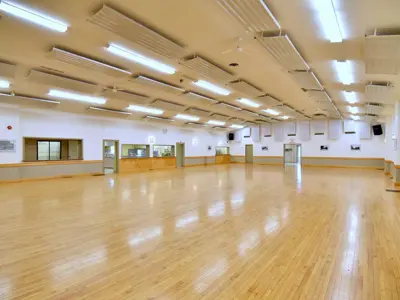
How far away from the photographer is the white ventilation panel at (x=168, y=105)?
10647 millimetres

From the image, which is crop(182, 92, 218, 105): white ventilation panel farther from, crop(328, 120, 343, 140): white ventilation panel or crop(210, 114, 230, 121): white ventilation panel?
crop(328, 120, 343, 140): white ventilation panel

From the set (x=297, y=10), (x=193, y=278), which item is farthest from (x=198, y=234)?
(x=297, y=10)

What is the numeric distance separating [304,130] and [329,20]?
16262 millimetres

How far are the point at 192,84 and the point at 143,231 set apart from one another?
17.6ft

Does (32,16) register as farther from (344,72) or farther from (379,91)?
(379,91)

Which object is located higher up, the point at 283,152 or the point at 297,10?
the point at 297,10

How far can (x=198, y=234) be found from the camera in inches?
156

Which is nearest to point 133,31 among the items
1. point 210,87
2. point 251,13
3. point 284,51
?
point 251,13

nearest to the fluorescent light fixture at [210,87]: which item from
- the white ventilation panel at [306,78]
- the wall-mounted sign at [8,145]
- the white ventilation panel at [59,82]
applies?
the white ventilation panel at [306,78]

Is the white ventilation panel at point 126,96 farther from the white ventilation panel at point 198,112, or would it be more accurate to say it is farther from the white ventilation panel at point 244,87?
the white ventilation panel at point 244,87

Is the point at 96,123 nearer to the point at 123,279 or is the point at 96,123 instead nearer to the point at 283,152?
the point at 123,279

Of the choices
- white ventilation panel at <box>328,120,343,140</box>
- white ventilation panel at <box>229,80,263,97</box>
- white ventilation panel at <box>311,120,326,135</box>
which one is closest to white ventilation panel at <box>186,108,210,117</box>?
white ventilation panel at <box>229,80,263,97</box>

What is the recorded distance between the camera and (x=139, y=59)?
18.7ft

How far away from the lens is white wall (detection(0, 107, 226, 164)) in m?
10.1
